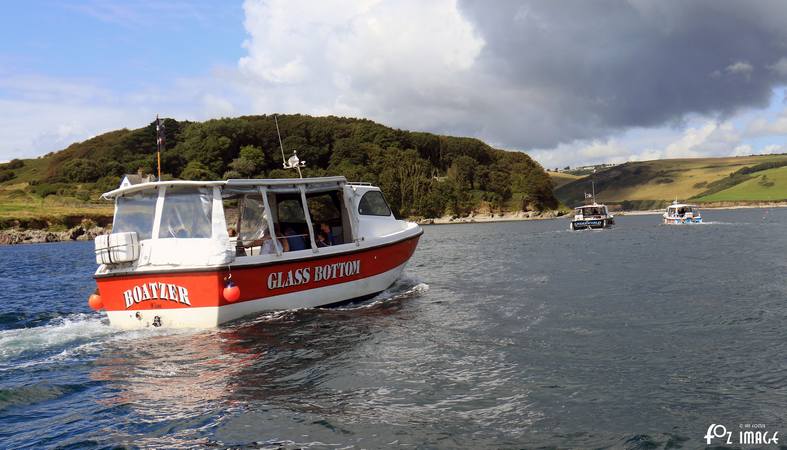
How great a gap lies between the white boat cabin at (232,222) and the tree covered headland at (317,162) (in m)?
99.3

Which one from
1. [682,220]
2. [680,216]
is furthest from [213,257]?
[680,216]

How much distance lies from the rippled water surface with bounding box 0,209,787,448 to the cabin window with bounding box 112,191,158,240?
245cm

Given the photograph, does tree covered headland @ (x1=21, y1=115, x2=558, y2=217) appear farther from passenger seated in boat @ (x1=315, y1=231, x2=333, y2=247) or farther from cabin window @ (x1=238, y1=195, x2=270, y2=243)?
passenger seated in boat @ (x1=315, y1=231, x2=333, y2=247)

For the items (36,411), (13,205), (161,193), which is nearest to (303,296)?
(161,193)

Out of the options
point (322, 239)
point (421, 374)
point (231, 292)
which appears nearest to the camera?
point (421, 374)

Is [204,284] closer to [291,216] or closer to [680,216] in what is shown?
[291,216]

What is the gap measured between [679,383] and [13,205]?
120 metres

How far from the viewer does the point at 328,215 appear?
1767 cm

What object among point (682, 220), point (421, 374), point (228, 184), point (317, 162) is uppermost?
point (317, 162)

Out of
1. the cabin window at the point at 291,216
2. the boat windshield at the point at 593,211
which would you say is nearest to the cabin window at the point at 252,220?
the cabin window at the point at 291,216

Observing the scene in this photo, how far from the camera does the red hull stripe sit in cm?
1302

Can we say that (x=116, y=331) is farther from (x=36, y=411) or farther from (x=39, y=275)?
(x=39, y=275)

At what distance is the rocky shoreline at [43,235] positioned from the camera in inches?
3219

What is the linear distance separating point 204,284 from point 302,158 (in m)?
139
